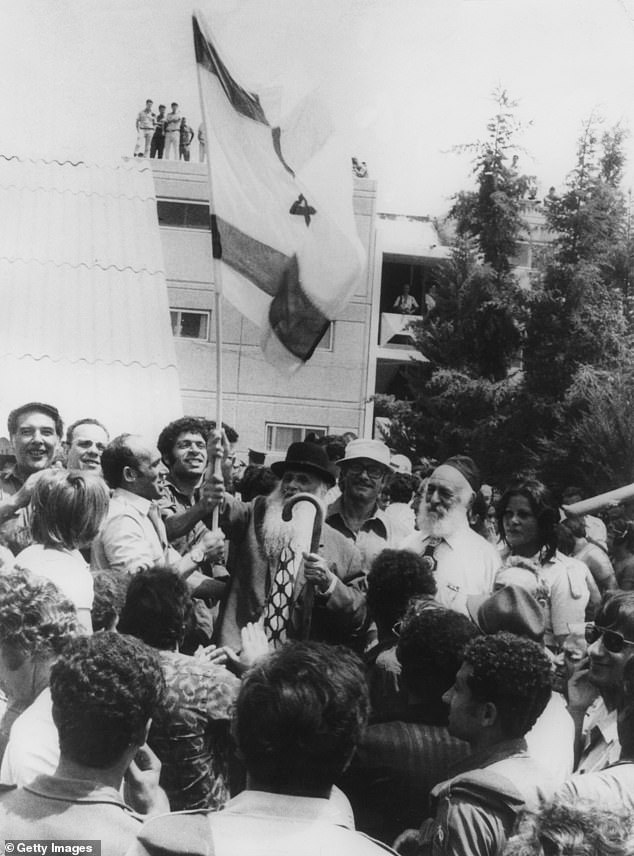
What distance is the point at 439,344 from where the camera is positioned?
12.4 feet

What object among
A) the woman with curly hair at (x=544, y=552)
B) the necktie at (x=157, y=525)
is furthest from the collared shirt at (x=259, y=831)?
the woman with curly hair at (x=544, y=552)

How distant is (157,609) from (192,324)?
134cm

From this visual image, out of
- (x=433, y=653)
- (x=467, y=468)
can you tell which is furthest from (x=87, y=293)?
(x=433, y=653)

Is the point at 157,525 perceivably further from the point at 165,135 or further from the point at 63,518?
the point at 165,135

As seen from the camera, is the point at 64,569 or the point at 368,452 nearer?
the point at 64,569

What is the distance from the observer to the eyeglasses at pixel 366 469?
11.6 ft

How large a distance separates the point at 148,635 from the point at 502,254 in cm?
216

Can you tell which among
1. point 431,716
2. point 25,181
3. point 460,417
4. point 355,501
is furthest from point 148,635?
point 25,181

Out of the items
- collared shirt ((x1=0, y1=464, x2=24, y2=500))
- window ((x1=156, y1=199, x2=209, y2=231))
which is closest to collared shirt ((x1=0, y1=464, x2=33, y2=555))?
collared shirt ((x1=0, y1=464, x2=24, y2=500))

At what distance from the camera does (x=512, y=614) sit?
2.90 meters

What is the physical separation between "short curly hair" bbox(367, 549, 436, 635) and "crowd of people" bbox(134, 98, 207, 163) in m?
1.66

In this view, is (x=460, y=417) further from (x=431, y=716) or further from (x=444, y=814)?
(x=444, y=814)

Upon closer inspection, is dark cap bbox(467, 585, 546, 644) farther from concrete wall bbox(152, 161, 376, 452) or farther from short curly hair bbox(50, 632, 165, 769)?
short curly hair bbox(50, 632, 165, 769)

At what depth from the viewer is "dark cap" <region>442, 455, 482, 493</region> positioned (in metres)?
3.66
